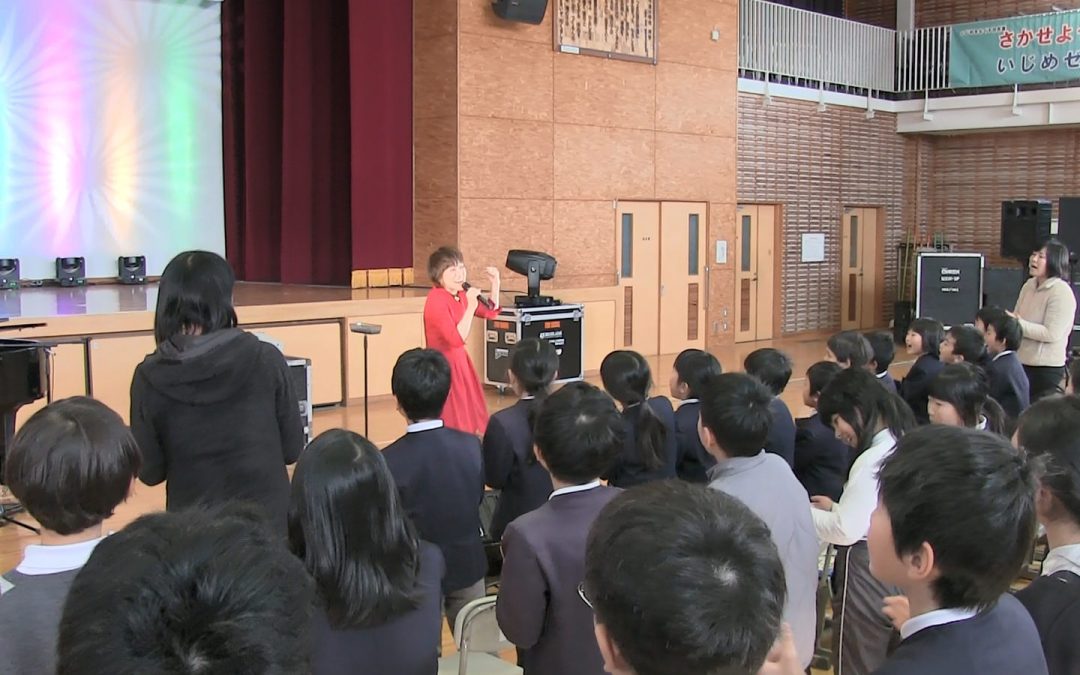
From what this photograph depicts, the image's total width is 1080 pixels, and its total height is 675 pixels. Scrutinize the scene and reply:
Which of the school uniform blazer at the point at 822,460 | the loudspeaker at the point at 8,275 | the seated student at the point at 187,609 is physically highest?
the loudspeaker at the point at 8,275

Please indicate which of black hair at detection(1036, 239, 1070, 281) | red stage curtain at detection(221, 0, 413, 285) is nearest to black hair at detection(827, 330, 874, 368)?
black hair at detection(1036, 239, 1070, 281)

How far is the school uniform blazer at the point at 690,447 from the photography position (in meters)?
3.77

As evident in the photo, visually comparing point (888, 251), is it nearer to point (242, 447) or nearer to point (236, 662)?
point (242, 447)

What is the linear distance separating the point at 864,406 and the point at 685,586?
2.04m

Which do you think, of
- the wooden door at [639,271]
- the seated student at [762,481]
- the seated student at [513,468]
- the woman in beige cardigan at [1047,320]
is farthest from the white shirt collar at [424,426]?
the wooden door at [639,271]

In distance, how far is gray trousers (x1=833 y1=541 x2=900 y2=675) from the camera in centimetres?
272

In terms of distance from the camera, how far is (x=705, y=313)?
41.3 feet

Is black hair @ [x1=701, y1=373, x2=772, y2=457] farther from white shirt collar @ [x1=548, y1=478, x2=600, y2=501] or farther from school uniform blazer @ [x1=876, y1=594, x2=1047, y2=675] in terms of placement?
school uniform blazer @ [x1=876, y1=594, x2=1047, y2=675]

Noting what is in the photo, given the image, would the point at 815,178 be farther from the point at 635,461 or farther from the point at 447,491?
the point at 447,491

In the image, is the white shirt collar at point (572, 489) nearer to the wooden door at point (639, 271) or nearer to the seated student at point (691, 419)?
the seated student at point (691, 419)

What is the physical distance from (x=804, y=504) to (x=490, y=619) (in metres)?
0.80

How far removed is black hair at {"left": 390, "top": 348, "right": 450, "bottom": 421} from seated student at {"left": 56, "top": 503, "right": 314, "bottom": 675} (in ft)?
7.26

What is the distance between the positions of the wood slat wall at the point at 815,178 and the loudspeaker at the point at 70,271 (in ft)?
24.9

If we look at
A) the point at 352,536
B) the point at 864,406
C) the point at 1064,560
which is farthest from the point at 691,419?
the point at 352,536
